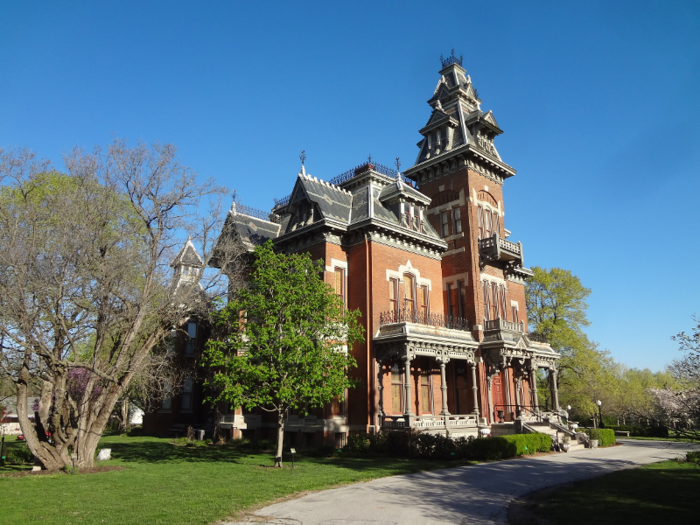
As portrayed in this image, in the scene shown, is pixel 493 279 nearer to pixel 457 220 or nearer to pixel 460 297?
pixel 460 297

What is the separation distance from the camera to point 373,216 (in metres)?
25.9

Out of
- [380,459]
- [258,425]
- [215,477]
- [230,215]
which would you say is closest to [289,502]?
[215,477]

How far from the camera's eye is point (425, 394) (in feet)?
86.3

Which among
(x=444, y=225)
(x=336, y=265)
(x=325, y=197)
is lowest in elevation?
(x=336, y=265)

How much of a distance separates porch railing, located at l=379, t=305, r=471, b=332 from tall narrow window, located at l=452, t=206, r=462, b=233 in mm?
5312

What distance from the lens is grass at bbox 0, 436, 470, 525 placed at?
1027cm

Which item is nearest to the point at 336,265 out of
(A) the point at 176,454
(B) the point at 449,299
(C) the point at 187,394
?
(B) the point at 449,299

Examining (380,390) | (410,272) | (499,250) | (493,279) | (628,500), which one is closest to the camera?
(628,500)

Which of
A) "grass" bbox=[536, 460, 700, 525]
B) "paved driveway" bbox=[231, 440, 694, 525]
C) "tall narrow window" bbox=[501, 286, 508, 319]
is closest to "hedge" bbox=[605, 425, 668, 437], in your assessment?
"tall narrow window" bbox=[501, 286, 508, 319]

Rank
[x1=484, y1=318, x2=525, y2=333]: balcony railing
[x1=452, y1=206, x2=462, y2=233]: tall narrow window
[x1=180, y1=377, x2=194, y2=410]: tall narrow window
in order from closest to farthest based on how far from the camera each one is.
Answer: [x1=484, y1=318, x2=525, y2=333]: balcony railing → [x1=452, y1=206, x2=462, y2=233]: tall narrow window → [x1=180, y1=377, x2=194, y2=410]: tall narrow window

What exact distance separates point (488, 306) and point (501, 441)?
36.9 feet

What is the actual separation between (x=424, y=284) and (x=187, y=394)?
18.4m

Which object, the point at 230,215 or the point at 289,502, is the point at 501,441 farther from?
the point at 230,215

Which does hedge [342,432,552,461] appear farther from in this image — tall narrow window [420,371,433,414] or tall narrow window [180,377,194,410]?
tall narrow window [180,377,194,410]
